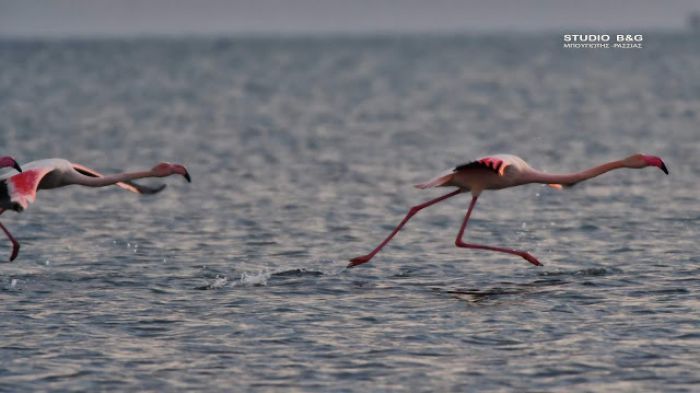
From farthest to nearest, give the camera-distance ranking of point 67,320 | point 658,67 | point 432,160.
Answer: point 658,67 → point 432,160 → point 67,320

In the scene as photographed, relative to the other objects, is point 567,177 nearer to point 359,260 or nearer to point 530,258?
point 530,258

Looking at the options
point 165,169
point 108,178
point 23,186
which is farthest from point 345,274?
point 23,186

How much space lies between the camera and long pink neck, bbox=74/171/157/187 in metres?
17.0

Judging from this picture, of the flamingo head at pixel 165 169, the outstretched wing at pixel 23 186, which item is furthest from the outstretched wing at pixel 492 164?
the outstretched wing at pixel 23 186

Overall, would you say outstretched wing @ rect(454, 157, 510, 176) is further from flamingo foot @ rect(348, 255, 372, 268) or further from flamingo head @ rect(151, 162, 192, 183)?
flamingo head @ rect(151, 162, 192, 183)

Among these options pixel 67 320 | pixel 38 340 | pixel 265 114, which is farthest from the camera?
pixel 265 114

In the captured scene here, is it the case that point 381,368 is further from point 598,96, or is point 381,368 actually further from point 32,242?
point 598,96

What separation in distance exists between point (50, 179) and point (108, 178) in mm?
822

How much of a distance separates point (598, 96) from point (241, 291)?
50728mm

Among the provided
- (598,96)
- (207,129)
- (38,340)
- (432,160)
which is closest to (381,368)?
(38,340)

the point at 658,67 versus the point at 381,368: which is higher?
the point at 658,67

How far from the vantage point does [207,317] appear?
51.1 feet

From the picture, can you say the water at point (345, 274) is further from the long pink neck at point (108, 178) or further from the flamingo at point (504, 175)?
the long pink neck at point (108, 178)

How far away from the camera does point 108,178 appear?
1739 cm
